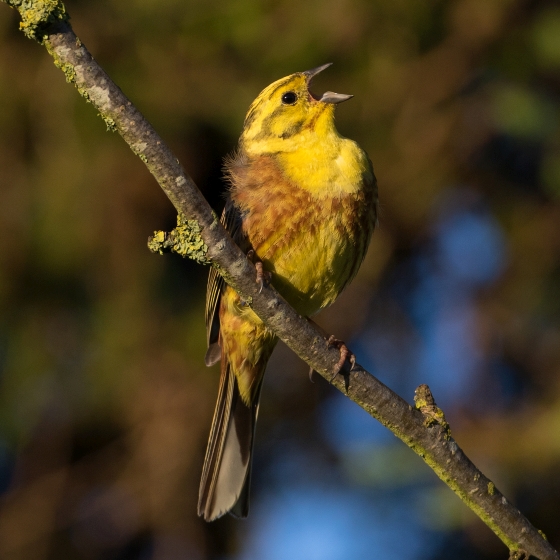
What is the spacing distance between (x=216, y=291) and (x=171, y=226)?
1402 millimetres

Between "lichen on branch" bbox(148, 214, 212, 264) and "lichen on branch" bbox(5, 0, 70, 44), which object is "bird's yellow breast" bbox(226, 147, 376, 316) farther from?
"lichen on branch" bbox(5, 0, 70, 44)

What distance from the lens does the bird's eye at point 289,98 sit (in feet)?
13.2

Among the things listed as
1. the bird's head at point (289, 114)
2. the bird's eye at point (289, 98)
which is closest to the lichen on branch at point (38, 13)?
the bird's head at point (289, 114)

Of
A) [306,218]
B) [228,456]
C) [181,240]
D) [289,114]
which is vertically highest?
[289,114]

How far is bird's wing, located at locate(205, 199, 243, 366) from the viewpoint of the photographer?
3695mm

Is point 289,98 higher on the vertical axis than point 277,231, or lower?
higher

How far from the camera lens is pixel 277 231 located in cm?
355

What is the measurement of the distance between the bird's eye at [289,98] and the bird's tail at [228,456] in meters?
1.09

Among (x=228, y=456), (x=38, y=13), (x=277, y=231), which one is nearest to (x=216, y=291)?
(x=277, y=231)

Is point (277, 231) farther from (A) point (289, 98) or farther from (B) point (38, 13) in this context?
(B) point (38, 13)

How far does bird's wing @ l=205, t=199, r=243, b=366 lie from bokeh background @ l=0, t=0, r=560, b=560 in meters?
1.04

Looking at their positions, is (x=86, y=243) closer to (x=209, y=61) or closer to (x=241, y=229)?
(x=209, y=61)

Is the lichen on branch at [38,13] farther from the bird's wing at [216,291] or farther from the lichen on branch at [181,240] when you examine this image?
the bird's wing at [216,291]

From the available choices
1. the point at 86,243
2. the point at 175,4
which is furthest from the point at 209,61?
the point at 86,243
